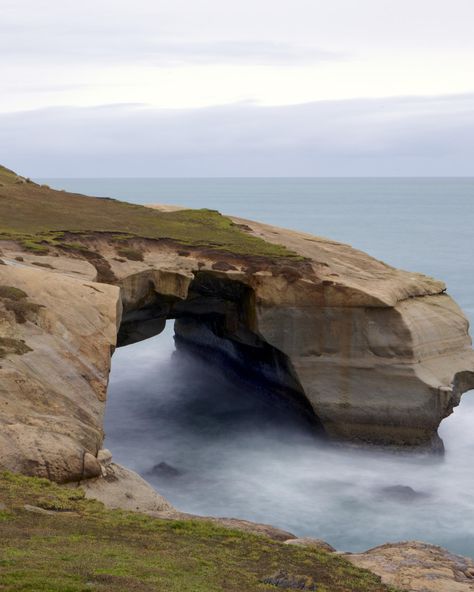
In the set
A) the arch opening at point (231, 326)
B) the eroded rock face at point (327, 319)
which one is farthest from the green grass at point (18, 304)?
the arch opening at point (231, 326)

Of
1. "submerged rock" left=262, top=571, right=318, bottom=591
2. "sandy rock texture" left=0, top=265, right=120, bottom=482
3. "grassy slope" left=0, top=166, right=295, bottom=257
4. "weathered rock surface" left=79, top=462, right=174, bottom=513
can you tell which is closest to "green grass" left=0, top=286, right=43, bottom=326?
"sandy rock texture" left=0, top=265, right=120, bottom=482

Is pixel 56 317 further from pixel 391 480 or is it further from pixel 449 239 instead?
pixel 449 239

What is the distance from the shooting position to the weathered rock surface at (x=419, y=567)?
21953 millimetres

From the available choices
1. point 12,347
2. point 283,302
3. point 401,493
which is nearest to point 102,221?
point 283,302

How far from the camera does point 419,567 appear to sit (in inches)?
912

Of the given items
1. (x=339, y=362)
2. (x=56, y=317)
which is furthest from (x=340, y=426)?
(x=56, y=317)

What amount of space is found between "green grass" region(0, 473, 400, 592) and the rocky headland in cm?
929

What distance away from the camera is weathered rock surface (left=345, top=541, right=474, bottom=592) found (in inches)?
864

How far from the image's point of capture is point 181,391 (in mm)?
54906

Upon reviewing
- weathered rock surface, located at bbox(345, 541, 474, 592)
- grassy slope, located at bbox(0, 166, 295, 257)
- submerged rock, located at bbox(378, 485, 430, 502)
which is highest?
grassy slope, located at bbox(0, 166, 295, 257)

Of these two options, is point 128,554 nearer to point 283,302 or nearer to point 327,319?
point 283,302

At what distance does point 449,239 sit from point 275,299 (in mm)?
108298

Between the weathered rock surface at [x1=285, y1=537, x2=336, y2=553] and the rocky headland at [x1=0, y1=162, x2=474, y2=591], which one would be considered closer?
the weathered rock surface at [x1=285, y1=537, x2=336, y2=553]

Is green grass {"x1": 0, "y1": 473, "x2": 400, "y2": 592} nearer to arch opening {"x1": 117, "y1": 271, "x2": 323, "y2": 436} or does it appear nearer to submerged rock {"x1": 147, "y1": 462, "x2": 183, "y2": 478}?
submerged rock {"x1": 147, "y1": 462, "x2": 183, "y2": 478}
